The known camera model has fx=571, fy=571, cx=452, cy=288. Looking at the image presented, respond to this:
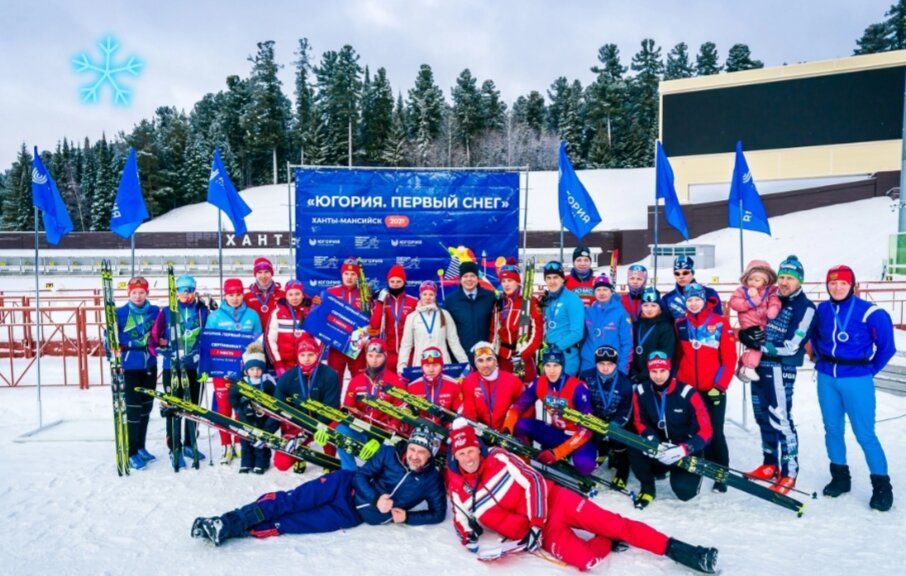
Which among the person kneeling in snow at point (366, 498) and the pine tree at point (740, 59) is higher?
the pine tree at point (740, 59)

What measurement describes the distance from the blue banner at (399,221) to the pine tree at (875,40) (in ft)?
196

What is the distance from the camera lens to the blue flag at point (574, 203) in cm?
722

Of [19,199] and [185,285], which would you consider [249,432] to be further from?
[19,199]

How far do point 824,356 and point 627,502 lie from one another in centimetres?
194

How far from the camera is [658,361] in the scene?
4.58 m

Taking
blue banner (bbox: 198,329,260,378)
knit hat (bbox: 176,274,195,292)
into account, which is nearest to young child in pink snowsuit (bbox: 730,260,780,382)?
blue banner (bbox: 198,329,260,378)

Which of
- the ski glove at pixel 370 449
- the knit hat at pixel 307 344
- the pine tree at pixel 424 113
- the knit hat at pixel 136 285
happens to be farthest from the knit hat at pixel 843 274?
the pine tree at pixel 424 113

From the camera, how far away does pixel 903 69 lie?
85.6ft

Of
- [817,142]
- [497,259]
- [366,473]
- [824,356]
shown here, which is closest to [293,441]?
[366,473]

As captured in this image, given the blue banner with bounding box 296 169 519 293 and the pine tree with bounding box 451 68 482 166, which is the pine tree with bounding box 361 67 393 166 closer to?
the pine tree with bounding box 451 68 482 166

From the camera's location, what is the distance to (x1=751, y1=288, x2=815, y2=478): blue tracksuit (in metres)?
4.53

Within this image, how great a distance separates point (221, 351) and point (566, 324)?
334 centimetres

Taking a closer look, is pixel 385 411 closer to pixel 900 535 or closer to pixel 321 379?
pixel 321 379

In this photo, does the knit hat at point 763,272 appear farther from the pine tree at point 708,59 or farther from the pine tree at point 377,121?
the pine tree at point 708,59
